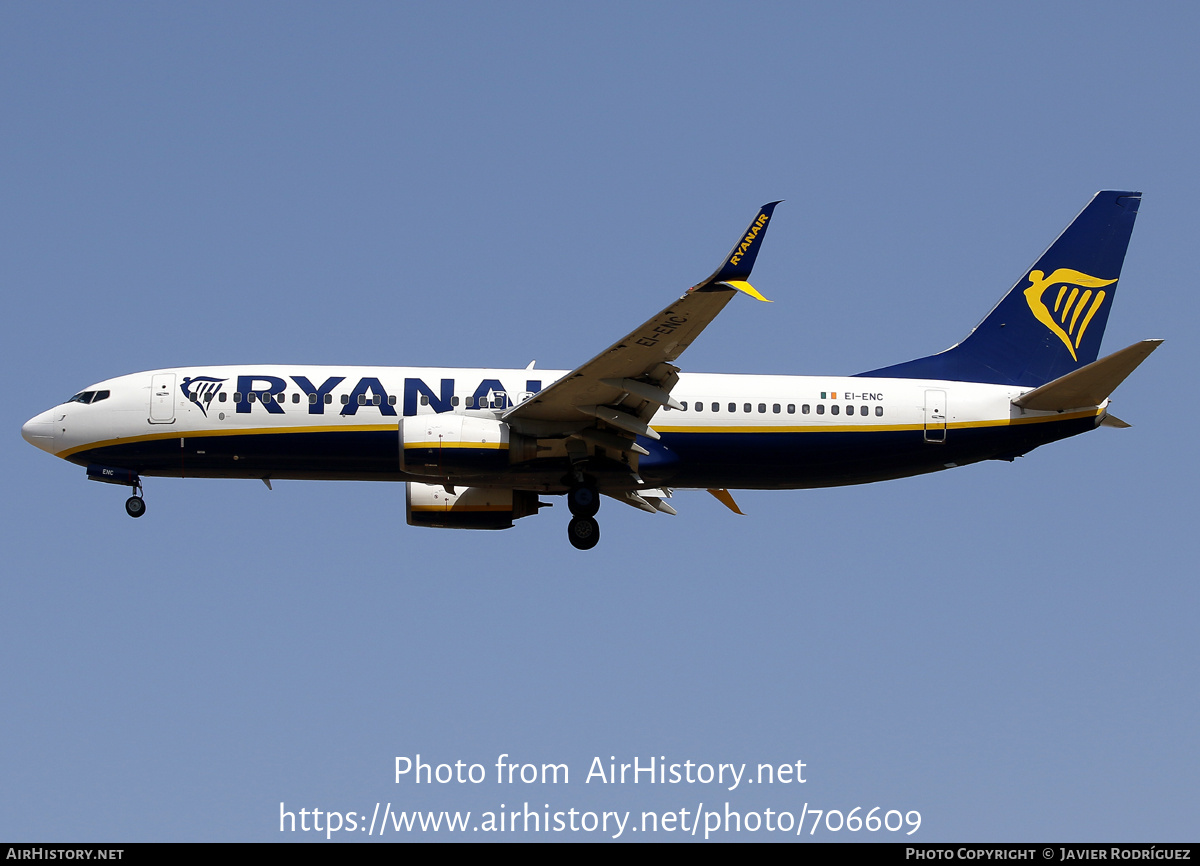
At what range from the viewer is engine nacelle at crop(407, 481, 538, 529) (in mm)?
35188

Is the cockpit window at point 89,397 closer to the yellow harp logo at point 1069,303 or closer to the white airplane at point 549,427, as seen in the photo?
the white airplane at point 549,427

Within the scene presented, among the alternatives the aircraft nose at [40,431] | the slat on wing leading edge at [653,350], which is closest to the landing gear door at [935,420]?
the slat on wing leading edge at [653,350]

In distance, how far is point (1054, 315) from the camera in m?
35.8

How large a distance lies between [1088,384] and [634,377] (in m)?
10.5

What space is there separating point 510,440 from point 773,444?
6.19 meters

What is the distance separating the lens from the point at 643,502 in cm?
3612

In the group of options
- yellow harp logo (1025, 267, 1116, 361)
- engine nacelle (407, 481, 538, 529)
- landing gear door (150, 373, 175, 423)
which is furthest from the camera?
yellow harp logo (1025, 267, 1116, 361)

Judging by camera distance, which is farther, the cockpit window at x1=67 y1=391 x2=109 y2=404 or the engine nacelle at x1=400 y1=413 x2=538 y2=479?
the cockpit window at x1=67 y1=391 x2=109 y2=404

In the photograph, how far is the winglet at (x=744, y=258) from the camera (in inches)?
1021

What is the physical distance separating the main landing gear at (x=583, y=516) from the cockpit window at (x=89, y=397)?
38.0ft

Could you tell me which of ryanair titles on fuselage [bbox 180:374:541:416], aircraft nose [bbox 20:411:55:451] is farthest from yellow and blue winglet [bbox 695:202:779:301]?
aircraft nose [bbox 20:411:55:451]

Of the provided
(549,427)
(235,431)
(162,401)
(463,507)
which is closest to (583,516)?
(549,427)

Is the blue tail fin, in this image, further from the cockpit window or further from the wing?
the cockpit window

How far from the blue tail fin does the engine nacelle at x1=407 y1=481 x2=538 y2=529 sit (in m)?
9.77
